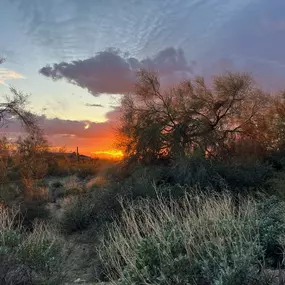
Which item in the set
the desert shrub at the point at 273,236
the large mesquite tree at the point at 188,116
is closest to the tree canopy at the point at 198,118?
the large mesquite tree at the point at 188,116

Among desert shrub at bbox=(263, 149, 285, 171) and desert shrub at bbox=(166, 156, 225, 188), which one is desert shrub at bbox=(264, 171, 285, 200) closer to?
desert shrub at bbox=(166, 156, 225, 188)

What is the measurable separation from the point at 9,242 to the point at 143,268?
361 cm

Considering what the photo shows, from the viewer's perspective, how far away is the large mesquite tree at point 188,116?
97.9 feet

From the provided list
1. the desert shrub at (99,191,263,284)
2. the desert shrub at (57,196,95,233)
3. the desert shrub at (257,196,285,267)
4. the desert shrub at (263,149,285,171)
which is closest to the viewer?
the desert shrub at (99,191,263,284)

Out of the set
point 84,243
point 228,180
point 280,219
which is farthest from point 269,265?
point 228,180

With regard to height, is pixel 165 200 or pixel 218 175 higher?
pixel 218 175

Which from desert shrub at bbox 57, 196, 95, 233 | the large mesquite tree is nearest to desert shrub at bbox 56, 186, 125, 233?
desert shrub at bbox 57, 196, 95, 233

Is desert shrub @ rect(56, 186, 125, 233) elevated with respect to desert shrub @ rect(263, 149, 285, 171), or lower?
lower

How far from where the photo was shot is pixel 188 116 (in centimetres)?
3084

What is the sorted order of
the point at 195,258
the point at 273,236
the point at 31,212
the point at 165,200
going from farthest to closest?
the point at 31,212 < the point at 165,200 < the point at 273,236 < the point at 195,258

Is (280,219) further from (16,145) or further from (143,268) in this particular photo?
(16,145)

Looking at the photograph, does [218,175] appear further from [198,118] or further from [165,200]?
[198,118]

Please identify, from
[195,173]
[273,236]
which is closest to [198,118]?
[195,173]

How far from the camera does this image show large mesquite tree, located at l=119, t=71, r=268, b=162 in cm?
2984
